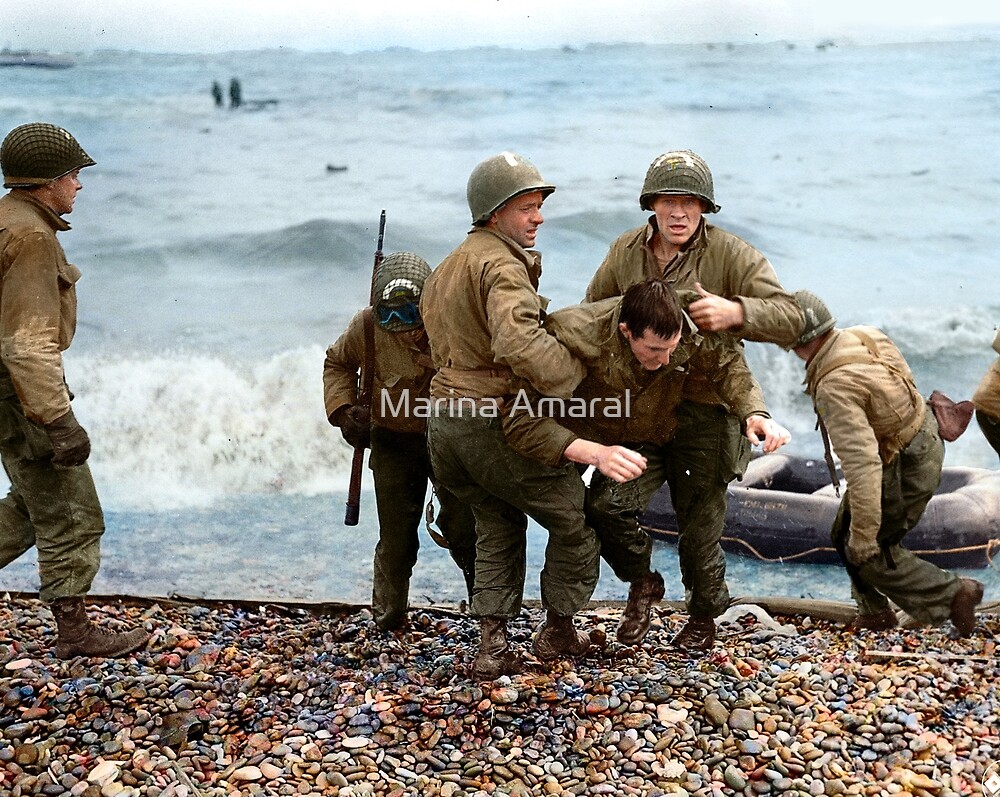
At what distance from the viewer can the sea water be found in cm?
857

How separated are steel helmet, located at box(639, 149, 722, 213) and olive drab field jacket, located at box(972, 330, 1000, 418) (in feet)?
6.43

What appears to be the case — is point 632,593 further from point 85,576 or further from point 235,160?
point 235,160

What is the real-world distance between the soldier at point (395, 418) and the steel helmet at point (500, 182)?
60 cm

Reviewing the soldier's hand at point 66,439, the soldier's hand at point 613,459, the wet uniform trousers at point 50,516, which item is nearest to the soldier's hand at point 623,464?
the soldier's hand at point 613,459

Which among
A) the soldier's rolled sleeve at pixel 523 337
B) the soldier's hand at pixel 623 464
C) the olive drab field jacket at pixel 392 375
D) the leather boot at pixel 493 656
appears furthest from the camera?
the olive drab field jacket at pixel 392 375

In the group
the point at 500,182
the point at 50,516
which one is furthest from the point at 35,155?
the point at 500,182

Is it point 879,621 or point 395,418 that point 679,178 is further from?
point 879,621

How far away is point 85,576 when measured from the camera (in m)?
5.22

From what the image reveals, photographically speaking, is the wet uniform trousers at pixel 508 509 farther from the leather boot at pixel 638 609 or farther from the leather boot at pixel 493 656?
the leather boot at pixel 638 609

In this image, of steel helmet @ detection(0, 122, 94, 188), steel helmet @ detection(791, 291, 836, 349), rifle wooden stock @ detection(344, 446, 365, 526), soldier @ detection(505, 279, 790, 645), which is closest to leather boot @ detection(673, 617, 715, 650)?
soldier @ detection(505, 279, 790, 645)

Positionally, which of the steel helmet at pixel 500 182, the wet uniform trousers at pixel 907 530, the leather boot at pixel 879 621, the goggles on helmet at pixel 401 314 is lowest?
the leather boot at pixel 879 621

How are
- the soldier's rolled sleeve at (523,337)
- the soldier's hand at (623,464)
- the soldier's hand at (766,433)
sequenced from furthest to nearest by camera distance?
the soldier's hand at (766,433)
the soldier's rolled sleeve at (523,337)
the soldier's hand at (623,464)

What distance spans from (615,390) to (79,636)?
103 inches

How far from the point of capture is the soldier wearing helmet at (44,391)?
4.83m
